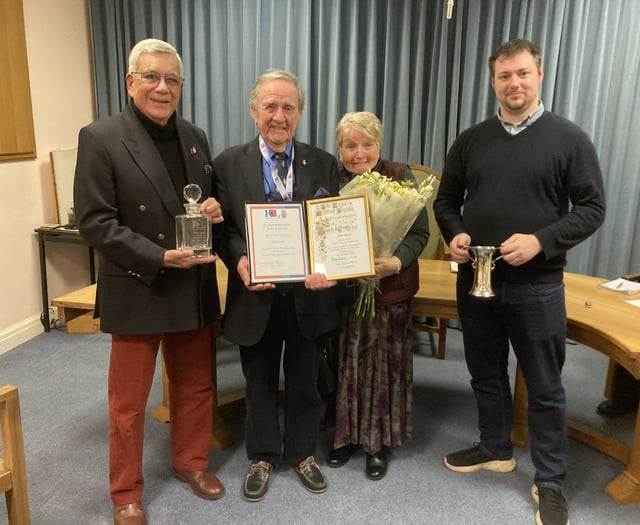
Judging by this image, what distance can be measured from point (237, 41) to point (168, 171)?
2479 mm

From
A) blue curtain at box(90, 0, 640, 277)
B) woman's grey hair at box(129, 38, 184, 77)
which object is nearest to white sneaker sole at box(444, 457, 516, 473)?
blue curtain at box(90, 0, 640, 277)

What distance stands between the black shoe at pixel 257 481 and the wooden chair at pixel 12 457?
0.84 meters

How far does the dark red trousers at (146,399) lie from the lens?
1.85 metres

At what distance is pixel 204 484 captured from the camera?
2.14 m

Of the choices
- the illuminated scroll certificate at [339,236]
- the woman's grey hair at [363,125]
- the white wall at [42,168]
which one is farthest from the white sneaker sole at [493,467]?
the white wall at [42,168]

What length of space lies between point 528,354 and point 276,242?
3.28 feet

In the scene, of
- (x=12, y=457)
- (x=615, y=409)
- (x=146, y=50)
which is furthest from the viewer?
(x=615, y=409)

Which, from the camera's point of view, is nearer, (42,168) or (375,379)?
(375,379)

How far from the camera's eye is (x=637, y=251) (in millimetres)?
3598

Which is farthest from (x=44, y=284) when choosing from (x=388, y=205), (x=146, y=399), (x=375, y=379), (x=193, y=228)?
(x=388, y=205)

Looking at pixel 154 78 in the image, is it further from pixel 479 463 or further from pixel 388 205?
pixel 479 463

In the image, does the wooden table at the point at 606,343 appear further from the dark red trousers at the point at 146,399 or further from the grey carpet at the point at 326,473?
the dark red trousers at the point at 146,399

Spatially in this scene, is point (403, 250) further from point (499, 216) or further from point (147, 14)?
point (147, 14)

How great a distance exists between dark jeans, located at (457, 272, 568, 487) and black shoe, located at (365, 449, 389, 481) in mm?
468
